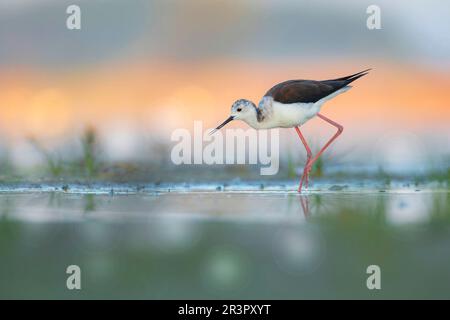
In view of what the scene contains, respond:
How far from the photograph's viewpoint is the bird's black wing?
8719 millimetres

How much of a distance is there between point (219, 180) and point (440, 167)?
2.64 metres

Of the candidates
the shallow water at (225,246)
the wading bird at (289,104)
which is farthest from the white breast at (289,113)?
the shallow water at (225,246)

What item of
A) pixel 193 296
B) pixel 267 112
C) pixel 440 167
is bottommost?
pixel 193 296

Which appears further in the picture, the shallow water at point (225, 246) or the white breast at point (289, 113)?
the white breast at point (289, 113)

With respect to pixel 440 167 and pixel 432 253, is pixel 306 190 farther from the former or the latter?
pixel 432 253

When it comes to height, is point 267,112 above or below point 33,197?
above

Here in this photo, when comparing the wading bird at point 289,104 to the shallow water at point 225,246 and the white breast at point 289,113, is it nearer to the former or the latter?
the white breast at point 289,113

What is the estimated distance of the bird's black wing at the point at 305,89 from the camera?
872 cm

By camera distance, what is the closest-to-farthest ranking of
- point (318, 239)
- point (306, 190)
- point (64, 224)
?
point (318, 239), point (64, 224), point (306, 190)

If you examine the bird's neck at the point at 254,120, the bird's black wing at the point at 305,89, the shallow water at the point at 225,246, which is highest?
the bird's black wing at the point at 305,89

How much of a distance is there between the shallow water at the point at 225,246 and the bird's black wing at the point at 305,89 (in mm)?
1807

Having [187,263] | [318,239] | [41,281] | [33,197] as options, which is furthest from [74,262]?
[33,197]

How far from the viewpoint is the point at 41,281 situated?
4324 millimetres

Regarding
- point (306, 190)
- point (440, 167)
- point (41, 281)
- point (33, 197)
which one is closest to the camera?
point (41, 281)
